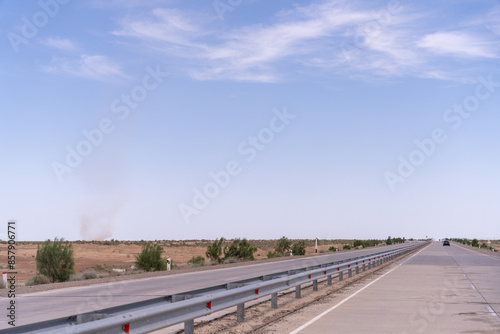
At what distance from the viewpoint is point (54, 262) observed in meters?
30.1

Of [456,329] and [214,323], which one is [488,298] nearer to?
[456,329]

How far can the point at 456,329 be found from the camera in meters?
12.0

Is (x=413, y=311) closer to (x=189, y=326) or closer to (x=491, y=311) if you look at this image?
(x=491, y=311)

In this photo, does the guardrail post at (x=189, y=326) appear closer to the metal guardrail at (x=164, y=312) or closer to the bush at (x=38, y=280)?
the metal guardrail at (x=164, y=312)

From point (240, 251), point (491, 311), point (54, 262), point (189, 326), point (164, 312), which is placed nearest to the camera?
point (164, 312)

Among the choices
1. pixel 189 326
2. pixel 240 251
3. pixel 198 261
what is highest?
pixel 240 251

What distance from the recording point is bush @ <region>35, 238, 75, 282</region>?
30016mm

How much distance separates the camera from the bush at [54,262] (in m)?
30.0

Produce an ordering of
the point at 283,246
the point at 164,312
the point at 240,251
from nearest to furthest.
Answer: the point at 164,312
the point at 240,251
the point at 283,246

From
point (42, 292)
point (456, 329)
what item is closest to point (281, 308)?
point (456, 329)

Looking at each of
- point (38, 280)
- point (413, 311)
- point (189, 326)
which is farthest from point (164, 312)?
point (38, 280)

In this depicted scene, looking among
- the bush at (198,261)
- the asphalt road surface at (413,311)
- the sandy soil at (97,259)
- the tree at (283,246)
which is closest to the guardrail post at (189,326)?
the asphalt road surface at (413,311)

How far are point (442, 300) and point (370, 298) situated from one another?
2.04m

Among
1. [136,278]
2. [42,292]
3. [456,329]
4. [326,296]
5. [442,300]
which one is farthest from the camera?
[136,278]
